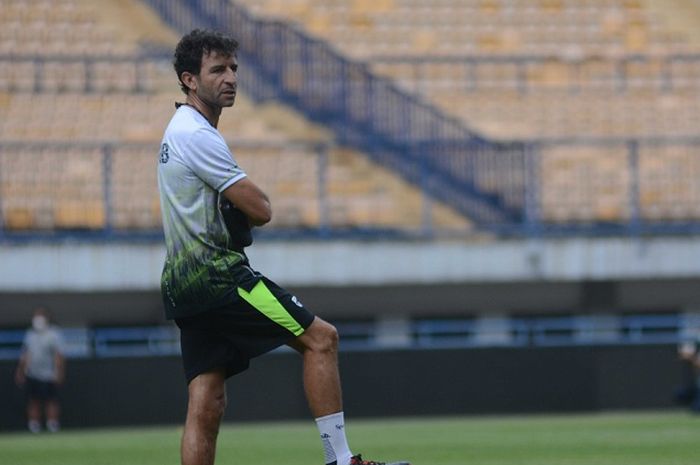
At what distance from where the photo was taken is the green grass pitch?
1288 centimetres

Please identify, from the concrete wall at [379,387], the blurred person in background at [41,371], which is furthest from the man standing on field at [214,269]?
the concrete wall at [379,387]

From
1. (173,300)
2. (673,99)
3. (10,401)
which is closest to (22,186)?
(10,401)

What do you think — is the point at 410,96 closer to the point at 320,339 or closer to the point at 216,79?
the point at 216,79

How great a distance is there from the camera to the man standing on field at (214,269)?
24.5 ft

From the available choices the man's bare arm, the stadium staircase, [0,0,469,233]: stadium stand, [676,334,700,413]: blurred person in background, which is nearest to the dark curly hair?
the man's bare arm

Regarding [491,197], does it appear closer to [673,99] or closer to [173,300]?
[673,99]

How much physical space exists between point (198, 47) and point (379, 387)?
49.8 feet

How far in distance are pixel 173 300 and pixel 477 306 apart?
1876cm

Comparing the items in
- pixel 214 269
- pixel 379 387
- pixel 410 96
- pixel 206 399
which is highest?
pixel 410 96

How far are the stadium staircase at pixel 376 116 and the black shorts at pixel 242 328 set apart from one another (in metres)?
15.7

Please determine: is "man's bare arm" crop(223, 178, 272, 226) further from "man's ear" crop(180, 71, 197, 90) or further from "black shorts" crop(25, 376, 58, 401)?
"black shorts" crop(25, 376, 58, 401)

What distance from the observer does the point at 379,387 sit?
22.5 metres

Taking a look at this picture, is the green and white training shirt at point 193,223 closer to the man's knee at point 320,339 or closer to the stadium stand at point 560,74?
the man's knee at point 320,339

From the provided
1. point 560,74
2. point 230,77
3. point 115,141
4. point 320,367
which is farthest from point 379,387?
point 230,77
